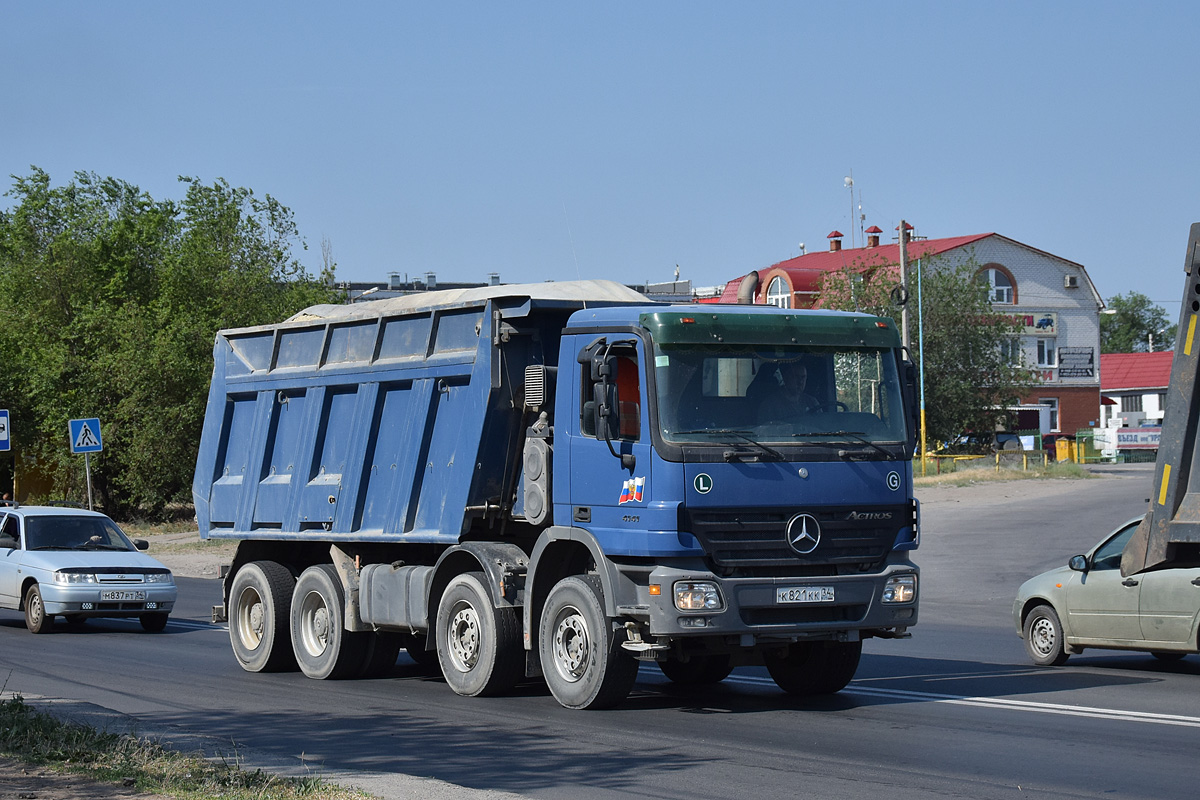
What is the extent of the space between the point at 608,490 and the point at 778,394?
1412 mm

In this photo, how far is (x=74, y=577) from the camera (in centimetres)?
1819

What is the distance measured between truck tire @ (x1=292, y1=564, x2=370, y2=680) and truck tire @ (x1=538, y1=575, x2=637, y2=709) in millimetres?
2944

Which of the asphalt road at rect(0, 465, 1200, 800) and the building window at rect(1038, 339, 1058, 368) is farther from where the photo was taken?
the building window at rect(1038, 339, 1058, 368)

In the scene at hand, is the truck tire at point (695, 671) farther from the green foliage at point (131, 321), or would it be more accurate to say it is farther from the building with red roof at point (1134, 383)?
the building with red roof at point (1134, 383)

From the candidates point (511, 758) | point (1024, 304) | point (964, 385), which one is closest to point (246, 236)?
point (964, 385)

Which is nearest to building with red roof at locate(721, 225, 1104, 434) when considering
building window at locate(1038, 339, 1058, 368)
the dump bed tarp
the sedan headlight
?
building window at locate(1038, 339, 1058, 368)

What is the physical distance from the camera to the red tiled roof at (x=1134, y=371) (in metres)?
99.1

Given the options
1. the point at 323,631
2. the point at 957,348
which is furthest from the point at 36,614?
the point at 957,348

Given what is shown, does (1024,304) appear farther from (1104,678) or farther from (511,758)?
(511,758)

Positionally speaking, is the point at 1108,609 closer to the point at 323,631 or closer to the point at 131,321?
the point at 323,631

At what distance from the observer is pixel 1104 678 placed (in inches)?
500

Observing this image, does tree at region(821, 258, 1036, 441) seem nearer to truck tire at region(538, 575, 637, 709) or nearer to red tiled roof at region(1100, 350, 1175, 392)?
red tiled roof at region(1100, 350, 1175, 392)

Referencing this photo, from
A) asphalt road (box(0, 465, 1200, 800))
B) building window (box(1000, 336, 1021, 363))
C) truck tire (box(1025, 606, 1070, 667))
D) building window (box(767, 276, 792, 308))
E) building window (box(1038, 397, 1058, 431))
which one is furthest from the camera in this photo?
building window (box(1038, 397, 1058, 431))

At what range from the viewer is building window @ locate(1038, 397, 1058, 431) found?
81.6 m
